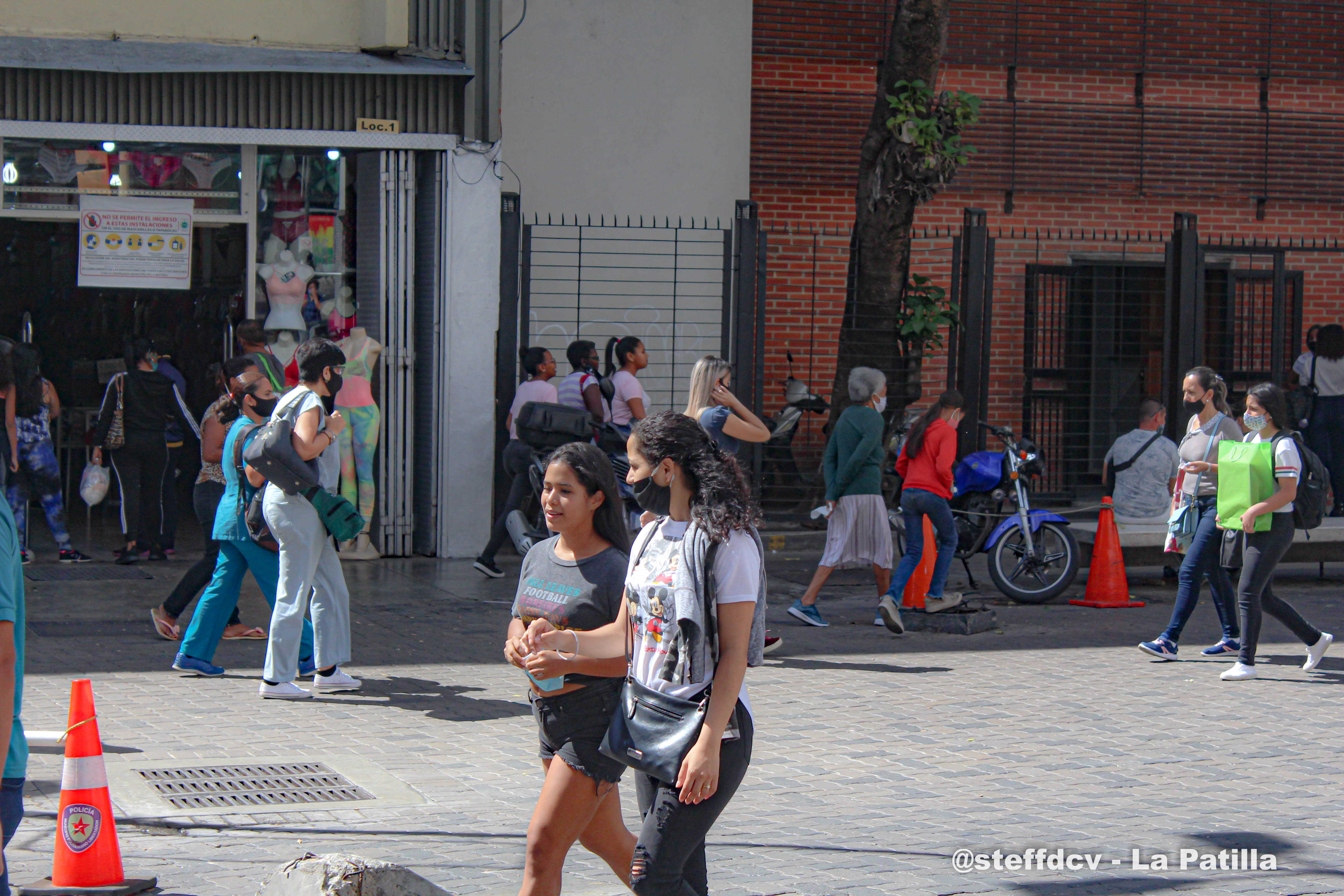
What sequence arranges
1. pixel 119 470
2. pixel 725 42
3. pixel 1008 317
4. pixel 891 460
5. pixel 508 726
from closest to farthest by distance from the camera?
pixel 508 726 → pixel 119 470 → pixel 891 460 → pixel 725 42 → pixel 1008 317

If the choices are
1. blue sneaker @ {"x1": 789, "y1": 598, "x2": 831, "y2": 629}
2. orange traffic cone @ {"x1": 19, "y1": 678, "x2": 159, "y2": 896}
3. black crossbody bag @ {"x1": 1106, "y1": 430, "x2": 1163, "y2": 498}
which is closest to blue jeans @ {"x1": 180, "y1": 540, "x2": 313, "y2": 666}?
orange traffic cone @ {"x1": 19, "y1": 678, "x2": 159, "y2": 896}

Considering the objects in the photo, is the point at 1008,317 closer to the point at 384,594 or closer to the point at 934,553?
the point at 934,553

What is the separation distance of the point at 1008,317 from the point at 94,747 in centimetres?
1320

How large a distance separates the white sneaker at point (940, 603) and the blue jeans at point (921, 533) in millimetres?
109

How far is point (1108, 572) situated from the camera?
1088cm

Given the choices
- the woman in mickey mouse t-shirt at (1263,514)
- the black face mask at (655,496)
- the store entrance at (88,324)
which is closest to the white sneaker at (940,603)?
the woman in mickey mouse t-shirt at (1263,514)

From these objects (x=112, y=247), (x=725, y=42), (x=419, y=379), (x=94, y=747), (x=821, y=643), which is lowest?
(x=821, y=643)

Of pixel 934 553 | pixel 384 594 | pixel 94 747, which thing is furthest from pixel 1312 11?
pixel 94 747

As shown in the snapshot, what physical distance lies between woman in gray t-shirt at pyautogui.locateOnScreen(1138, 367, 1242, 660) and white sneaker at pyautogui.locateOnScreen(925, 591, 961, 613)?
126 centimetres

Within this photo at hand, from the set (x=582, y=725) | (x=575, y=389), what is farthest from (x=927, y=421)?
(x=582, y=725)

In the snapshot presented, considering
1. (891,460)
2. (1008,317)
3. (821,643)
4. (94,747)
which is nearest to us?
(94,747)

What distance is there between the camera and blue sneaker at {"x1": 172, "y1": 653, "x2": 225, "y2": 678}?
7836mm

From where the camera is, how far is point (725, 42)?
14805 millimetres

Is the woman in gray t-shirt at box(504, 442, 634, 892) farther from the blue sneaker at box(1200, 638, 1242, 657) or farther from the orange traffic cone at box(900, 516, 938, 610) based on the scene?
the orange traffic cone at box(900, 516, 938, 610)
